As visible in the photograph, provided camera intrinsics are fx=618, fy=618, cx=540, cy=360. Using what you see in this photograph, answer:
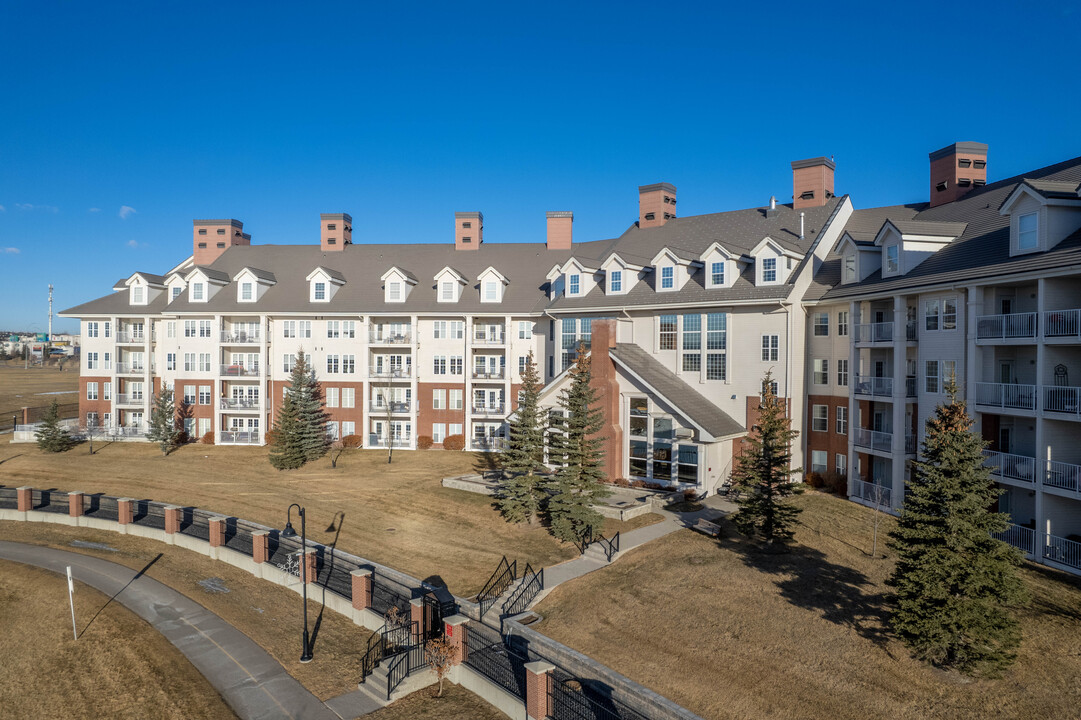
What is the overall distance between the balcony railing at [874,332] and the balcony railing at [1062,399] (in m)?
7.45

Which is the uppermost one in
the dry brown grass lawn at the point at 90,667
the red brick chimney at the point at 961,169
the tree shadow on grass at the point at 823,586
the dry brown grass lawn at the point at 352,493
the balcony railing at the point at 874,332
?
the red brick chimney at the point at 961,169

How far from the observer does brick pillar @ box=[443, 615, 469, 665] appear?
17.9 metres

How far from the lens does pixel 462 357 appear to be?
4728cm

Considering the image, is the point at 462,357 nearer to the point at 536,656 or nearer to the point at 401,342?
the point at 401,342

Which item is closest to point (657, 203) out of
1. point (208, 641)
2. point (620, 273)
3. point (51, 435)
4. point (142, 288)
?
point (620, 273)

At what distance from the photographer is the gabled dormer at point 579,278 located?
136ft

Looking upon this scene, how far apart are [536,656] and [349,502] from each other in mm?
19154

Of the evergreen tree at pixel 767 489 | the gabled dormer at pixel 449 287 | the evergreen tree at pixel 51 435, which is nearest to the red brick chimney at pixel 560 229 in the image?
the gabled dormer at pixel 449 287

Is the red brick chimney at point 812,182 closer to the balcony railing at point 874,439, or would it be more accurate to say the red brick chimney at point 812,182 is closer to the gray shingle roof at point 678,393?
the gray shingle roof at point 678,393

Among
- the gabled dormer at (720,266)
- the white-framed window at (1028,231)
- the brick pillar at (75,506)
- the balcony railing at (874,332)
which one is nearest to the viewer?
the white-framed window at (1028,231)

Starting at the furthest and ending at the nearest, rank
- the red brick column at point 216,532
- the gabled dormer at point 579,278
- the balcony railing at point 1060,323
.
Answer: the gabled dormer at point 579,278 < the red brick column at point 216,532 < the balcony railing at point 1060,323

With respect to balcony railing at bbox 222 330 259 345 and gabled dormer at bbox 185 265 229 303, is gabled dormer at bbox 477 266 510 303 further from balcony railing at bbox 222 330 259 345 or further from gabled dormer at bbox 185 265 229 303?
gabled dormer at bbox 185 265 229 303

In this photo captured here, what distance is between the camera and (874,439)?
2973 cm

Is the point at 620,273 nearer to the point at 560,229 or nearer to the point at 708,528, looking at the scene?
the point at 560,229
